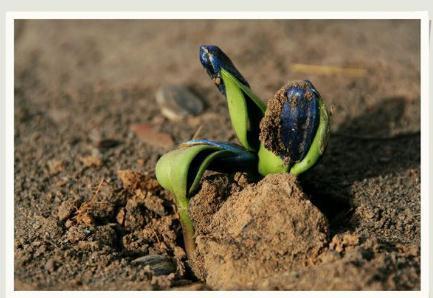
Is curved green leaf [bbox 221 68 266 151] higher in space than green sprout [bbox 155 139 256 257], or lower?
higher

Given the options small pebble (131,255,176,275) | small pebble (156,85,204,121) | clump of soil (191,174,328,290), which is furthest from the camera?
small pebble (156,85,204,121)

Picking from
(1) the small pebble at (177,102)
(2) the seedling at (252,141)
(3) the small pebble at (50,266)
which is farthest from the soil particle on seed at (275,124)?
(1) the small pebble at (177,102)

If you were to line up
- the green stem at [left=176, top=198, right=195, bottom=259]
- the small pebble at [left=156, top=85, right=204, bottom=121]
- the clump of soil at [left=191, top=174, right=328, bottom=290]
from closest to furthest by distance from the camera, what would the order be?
the clump of soil at [left=191, top=174, right=328, bottom=290]
the green stem at [left=176, top=198, right=195, bottom=259]
the small pebble at [left=156, top=85, right=204, bottom=121]

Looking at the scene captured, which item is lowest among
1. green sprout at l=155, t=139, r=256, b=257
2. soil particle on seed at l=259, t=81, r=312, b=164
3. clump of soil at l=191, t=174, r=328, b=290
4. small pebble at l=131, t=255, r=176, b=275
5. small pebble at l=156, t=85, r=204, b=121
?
small pebble at l=131, t=255, r=176, b=275

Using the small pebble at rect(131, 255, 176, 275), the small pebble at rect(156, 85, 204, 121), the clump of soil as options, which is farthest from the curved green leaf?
the small pebble at rect(156, 85, 204, 121)

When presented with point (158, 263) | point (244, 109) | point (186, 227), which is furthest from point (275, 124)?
point (158, 263)

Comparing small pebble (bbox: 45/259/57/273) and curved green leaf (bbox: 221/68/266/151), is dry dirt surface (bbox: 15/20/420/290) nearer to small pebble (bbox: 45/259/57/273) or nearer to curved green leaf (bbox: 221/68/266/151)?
small pebble (bbox: 45/259/57/273)

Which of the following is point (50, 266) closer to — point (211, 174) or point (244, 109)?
point (211, 174)
